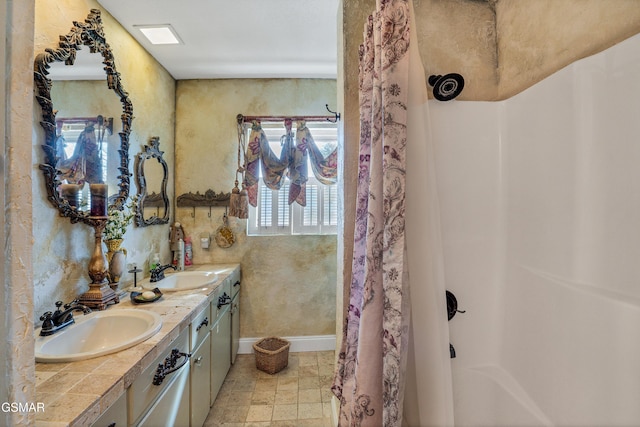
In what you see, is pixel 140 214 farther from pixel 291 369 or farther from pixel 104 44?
pixel 291 369

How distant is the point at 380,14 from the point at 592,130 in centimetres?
81

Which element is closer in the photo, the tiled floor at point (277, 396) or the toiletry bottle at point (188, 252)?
the tiled floor at point (277, 396)

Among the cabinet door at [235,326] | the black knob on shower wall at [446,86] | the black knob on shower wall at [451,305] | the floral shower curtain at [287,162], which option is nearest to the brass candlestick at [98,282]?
the cabinet door at [235,326]

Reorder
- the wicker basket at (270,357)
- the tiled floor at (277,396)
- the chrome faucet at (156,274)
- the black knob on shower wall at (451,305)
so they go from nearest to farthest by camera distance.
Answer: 1. the black knob on shower wall at (451,305)
2. the tiled floor at (277,396)
3. the chrome faucet at (156,274)
4. the wicker basket at (270,357)

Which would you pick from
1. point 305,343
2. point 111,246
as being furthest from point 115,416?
point 305,343

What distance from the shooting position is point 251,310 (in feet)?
8.71

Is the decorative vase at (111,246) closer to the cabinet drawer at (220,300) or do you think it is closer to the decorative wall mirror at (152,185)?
the decorative wall mirror at (152,185)

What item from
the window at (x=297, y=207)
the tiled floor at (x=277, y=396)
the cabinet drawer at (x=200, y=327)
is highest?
the window at (x=297, y=207)

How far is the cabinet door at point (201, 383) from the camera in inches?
59.1

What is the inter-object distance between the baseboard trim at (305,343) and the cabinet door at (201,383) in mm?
852

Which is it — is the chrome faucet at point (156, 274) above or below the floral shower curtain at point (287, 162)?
below

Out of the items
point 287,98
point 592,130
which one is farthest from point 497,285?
point 287,98

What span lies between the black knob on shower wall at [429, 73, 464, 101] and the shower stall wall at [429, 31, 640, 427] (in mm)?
40

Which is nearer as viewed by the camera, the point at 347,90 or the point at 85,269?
the point at 347,90
